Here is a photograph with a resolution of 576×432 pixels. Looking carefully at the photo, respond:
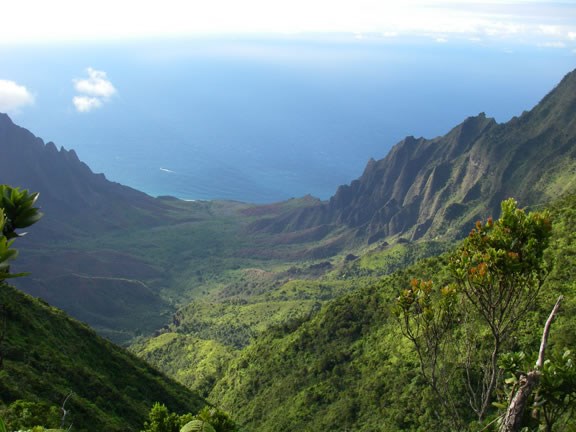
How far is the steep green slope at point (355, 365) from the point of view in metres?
35.8

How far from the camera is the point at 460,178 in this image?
14000 centimetres

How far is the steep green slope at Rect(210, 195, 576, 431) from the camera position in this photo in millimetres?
35781

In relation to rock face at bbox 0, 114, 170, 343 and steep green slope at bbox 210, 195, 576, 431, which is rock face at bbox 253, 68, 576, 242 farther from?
steep green slope at bbox 210, 195, 576, 431

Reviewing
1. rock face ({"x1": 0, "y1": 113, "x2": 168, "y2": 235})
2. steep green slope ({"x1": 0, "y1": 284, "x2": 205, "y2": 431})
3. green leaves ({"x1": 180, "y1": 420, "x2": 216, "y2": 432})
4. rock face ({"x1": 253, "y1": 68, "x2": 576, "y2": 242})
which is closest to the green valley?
steep green slope ({"x1": 0, "y1": 284, "x2": 205, "y2": 431})

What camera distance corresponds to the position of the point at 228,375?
62.2 meters

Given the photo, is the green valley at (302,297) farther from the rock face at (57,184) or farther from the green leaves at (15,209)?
the green leaves at (15,209)

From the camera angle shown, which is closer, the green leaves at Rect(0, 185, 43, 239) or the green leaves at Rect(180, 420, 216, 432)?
the green leaves at Rect(0, 185, 43, 239)

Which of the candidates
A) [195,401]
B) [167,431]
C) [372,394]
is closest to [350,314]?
[372,394]

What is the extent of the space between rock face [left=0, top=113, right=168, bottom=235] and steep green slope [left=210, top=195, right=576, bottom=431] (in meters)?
124

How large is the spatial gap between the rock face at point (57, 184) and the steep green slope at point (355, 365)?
124 metres

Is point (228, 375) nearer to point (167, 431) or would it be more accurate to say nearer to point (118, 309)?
point (167, 431)

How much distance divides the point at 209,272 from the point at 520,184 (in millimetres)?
87432

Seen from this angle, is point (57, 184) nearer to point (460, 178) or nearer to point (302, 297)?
point (302, 297)

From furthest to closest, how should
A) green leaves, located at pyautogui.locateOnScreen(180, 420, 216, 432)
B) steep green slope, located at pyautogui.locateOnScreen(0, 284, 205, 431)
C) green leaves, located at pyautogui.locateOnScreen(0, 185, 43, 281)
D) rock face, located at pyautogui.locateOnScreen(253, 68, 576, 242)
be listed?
rock face, located at pyautogui.locateOnScreen(253, 68, 576, 242)
steep green slope, located at pyautogui.locateOnScreen(0, 284, 205, 431)
green leaves, located at pyautogui.locateOnScreen(180, 420, 216, 432)
green leaves, located at pyautogui.locateOnScreen(0, 185, 43, 281)
